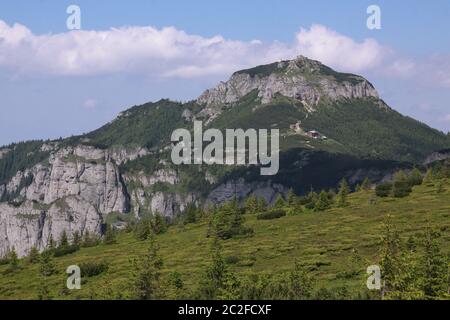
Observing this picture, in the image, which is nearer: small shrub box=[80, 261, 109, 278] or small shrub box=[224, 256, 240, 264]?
small shrub box=[224, 256, 240, 264]

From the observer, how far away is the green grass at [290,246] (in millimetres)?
90625

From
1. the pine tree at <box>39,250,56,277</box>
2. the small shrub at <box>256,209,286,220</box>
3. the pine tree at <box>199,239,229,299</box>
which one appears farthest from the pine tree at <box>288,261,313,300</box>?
the small shrub at <box>256,209,286,220</box>

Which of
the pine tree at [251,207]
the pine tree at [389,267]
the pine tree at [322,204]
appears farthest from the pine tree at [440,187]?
the pine tree at [389,267]

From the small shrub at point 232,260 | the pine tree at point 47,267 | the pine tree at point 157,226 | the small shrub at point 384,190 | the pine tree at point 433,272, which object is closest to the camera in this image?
the pine tree at point 433,272

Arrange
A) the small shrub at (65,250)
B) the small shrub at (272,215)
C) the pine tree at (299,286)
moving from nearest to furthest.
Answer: the pine tree at (299,286)
the small shrub at (65,250)
the small shrub at (272,215)

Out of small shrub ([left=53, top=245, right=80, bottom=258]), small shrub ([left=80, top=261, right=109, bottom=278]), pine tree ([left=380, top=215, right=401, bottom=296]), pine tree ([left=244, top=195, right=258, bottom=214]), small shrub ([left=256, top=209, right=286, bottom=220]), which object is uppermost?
pine tree ([left=244, top=195, right=258, bottom=214])

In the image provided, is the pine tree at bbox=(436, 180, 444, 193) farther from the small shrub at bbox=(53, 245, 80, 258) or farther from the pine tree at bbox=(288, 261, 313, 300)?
the pine tree at bbox=(288, 261, 313, 300)

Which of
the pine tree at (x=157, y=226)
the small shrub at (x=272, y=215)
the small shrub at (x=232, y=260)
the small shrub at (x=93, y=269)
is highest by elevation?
the small shrub at (x=272, y=215)

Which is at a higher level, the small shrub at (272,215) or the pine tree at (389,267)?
the small shrub at (272,215)

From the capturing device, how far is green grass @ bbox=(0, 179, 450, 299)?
90.6 metres

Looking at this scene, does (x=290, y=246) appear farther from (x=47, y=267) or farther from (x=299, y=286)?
(x=299, y=286)

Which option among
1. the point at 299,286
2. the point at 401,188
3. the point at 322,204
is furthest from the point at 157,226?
the point at 299,286

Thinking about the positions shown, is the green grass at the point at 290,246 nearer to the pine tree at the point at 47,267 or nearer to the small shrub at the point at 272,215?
the pine tree at the point at 47,267
